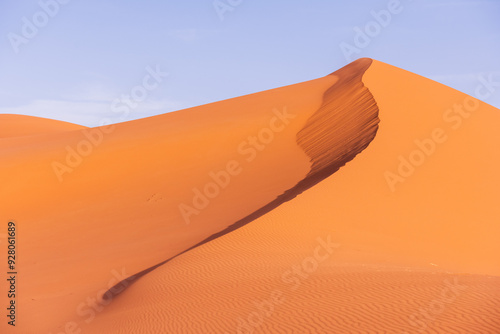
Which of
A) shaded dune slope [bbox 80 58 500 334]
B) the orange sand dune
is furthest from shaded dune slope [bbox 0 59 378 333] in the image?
the orange sand dune

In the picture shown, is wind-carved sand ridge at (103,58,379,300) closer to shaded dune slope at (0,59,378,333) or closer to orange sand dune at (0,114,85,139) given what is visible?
shaded dune slope at (0,59,378,333)

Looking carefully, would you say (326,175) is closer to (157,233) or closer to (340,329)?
(157,233)

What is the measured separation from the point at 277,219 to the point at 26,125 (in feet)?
134

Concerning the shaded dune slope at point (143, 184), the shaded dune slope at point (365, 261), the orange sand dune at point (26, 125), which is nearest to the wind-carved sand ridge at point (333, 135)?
the shaded dune slope at point (143, 184)

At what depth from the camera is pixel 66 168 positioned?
22.6 meters

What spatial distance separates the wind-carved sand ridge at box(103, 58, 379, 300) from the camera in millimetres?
14655

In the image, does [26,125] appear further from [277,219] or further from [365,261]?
[365,261]

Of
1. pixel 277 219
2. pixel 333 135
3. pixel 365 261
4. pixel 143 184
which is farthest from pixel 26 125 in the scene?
pixel 365 261

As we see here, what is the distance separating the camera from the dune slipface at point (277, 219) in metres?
8.46

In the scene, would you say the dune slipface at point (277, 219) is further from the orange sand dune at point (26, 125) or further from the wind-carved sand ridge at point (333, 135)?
the orange sand dune at point (26, 125)

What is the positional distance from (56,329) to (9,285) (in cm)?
348

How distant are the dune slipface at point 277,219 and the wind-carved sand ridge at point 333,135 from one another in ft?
0.32

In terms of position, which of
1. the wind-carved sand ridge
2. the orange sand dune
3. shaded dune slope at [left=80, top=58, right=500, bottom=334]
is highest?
the orange sand dune

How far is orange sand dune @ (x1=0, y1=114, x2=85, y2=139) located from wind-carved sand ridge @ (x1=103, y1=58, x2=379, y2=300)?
2921cm
